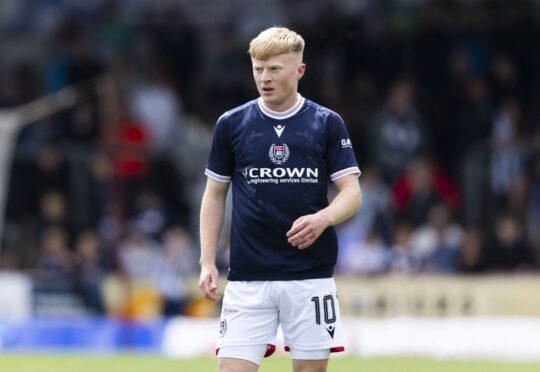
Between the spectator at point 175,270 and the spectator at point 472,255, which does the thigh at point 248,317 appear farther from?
the spectator at point 472,255

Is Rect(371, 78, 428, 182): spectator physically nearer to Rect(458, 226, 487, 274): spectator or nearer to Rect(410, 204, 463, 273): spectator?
Rect(410, 204, 463, 273): spectator

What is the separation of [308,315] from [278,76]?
1.22 m

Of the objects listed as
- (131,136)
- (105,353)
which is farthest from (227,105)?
(105,353)

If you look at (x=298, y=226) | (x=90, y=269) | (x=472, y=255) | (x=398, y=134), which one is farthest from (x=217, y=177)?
(x=398, y=134)

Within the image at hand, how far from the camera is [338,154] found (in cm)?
755

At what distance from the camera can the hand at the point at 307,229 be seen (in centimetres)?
714

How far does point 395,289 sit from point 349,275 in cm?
71

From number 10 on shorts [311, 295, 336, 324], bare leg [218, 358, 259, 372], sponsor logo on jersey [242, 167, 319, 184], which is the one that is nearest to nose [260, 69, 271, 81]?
sponsor logo on jersey [242, 167, 319, 184]

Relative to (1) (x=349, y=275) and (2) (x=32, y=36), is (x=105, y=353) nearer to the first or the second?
(1) (x=349, y=275)

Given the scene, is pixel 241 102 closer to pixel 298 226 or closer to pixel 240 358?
pixel 240 358

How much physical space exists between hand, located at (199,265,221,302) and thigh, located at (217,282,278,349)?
4.8 inches

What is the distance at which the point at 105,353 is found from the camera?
16203 millimetres

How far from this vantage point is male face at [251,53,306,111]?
290 inches

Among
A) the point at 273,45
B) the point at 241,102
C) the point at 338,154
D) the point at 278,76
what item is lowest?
the point at 338,154
